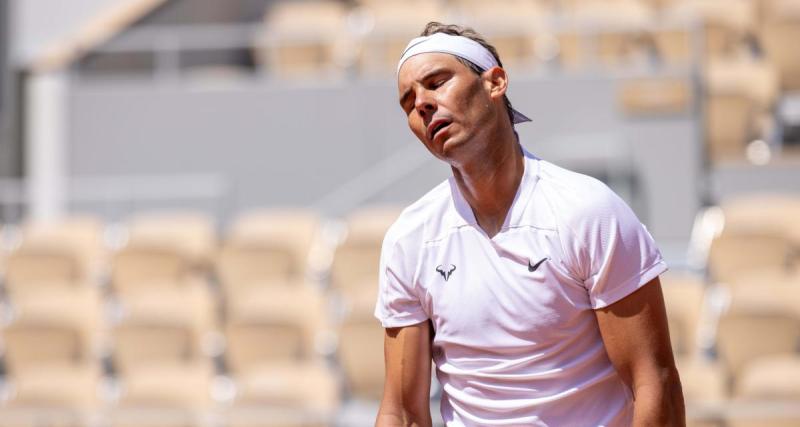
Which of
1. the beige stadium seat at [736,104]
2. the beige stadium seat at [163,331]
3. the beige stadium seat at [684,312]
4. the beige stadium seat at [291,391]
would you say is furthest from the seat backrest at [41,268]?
the beige stadium seat at [736,104]

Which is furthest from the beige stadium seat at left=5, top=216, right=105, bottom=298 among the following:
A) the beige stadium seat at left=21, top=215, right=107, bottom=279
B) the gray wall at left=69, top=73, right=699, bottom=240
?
the gray wall at left=69, top=73, right=699, bottom=240

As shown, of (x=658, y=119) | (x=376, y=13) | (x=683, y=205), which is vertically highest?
(x=376, y=13)

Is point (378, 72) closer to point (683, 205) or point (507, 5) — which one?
point (507, 5)

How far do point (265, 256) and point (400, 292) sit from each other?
493 centimetres

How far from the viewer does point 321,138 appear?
8.58 m

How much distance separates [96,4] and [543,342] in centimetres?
818

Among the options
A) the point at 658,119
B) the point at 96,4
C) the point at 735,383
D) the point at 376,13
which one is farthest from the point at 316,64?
the point at 735,383

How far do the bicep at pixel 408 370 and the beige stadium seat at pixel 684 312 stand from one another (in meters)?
3.60

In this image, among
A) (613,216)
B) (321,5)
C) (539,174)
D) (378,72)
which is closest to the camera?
(613,216)

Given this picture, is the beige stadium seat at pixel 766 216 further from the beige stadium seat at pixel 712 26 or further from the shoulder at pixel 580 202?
the shoulder at pixel 580 202

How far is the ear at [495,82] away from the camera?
6.18 ft

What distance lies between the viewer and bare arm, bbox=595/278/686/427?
5.91ft

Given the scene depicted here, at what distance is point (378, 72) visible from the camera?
27.9ft

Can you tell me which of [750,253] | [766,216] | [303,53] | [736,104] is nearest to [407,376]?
[750,253]
